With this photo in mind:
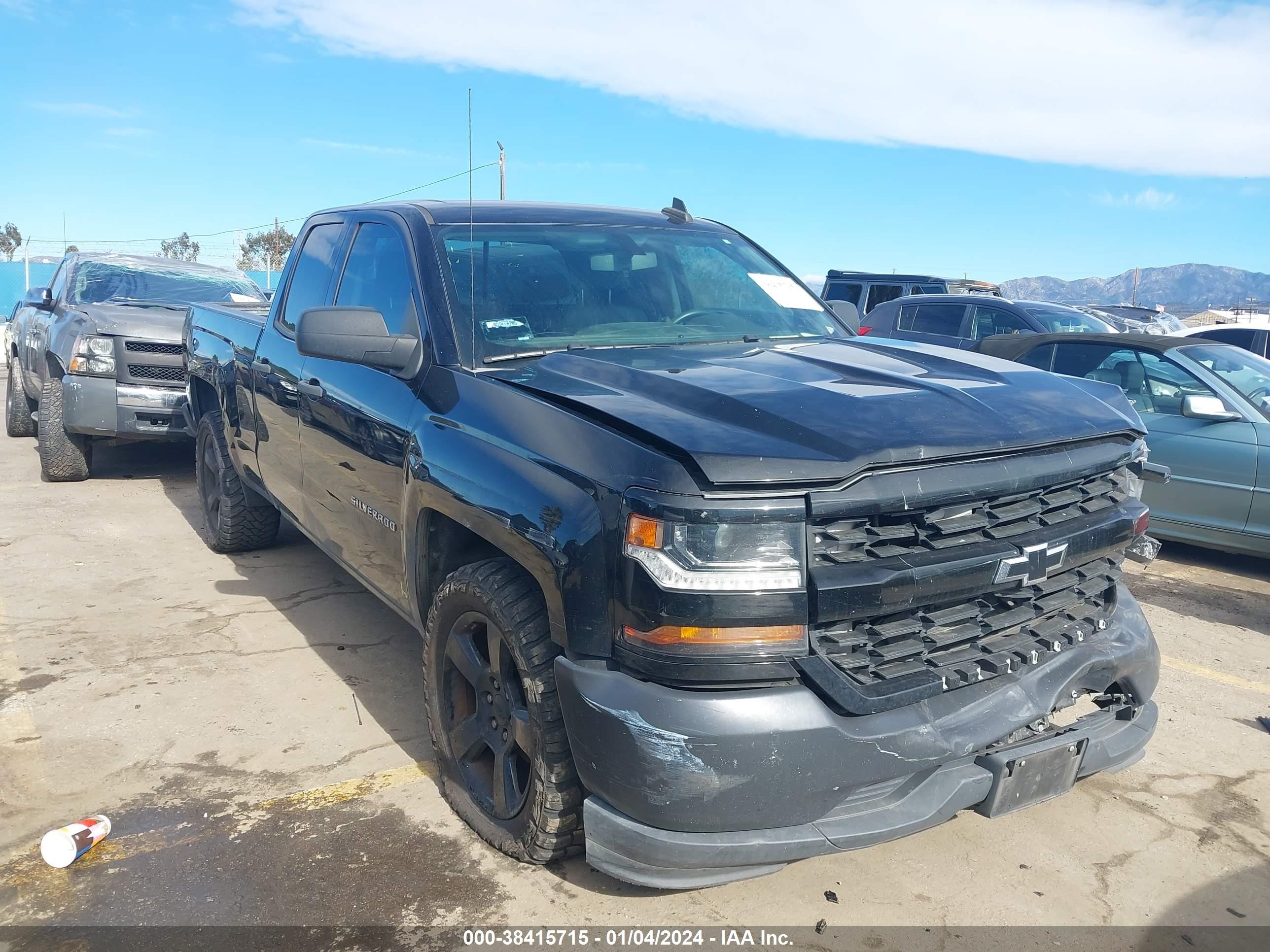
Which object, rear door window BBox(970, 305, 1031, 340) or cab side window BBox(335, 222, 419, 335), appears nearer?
cab side window BBox(335, 222, 419, 335)

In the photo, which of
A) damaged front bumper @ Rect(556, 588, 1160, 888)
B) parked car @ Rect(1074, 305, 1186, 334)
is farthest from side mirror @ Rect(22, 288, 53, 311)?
parked car @ Rect(1074, 305, 1186, 334)

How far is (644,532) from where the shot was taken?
2.19 metres

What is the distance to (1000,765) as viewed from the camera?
7.95 feet

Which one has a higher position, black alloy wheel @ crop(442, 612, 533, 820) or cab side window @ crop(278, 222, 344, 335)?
A: cab side window @ crop(278, 222, 344, 335)

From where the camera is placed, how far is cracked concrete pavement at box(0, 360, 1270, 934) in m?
2.70

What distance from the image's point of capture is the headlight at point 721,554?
2166 mm

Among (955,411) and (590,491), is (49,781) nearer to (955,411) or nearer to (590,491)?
(590,491)

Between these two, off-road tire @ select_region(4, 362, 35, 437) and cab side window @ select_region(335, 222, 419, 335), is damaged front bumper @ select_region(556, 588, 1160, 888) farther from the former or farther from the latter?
off-road tire @ select_region(4, 362, 35, 437)

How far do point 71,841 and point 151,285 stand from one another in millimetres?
7682

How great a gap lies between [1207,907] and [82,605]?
5020 mm

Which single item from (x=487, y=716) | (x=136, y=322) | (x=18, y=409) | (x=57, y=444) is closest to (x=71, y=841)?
(x=487, y=716)

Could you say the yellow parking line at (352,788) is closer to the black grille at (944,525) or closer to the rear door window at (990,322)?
the black grille at (944,525)

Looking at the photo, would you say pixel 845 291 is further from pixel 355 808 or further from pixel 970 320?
pixel 355 808

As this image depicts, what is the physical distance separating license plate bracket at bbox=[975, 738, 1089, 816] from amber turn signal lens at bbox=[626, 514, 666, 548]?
39.4 inches
